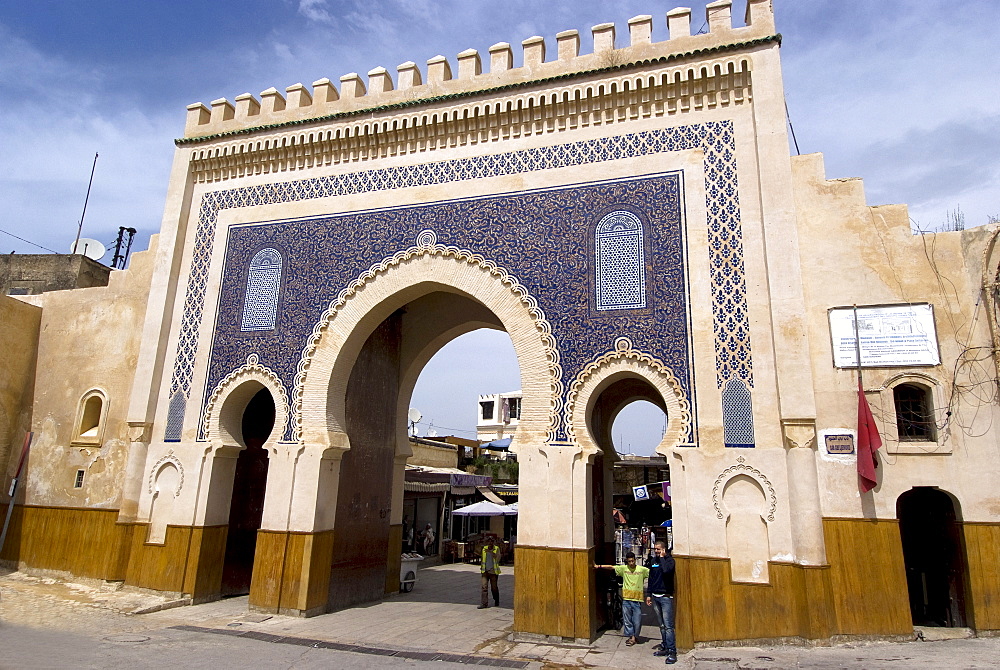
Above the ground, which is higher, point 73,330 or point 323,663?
point 73,330

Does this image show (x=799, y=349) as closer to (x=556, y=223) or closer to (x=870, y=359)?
(x=870, y=359)

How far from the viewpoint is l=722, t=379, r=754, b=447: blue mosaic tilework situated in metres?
6.31

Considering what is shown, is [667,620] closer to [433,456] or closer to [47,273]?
[433,456]

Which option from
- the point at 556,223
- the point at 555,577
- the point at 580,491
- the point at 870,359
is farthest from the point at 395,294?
the point at 870,359

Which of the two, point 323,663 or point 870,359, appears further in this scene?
point 870,359

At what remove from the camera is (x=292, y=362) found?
319 inches

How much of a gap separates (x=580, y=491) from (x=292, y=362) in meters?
3.86

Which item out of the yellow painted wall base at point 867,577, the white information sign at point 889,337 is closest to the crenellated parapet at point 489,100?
the white information sign at point 889,337

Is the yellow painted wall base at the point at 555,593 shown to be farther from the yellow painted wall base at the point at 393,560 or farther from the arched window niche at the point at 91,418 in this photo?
the arched window niche at the point at 91,418

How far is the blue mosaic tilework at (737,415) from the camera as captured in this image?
6.31 meters

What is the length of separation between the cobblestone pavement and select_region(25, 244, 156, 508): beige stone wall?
1.24m

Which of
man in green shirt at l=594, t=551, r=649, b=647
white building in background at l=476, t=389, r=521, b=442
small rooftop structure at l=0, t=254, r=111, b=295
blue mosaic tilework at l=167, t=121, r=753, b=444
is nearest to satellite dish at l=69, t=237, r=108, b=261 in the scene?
small rooftop structure at l=0, t=254, r=111, b=295

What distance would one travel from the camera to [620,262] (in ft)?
23.5

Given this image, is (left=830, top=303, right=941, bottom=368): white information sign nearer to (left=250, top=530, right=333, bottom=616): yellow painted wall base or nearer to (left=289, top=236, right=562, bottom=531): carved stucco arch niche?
(left=289, top=236, right=562, bottom=531): carved stucco arch niche
